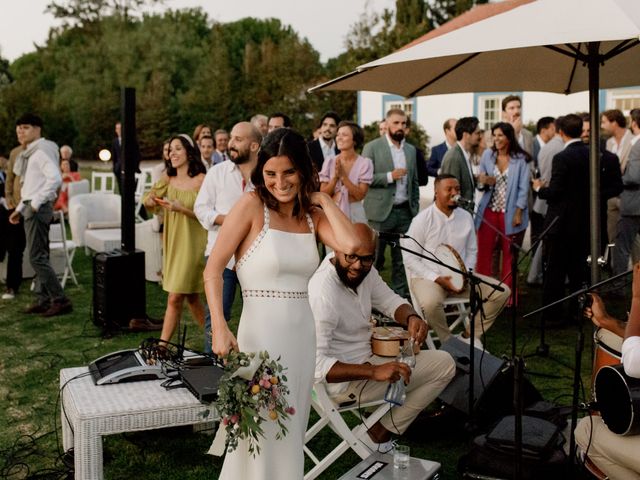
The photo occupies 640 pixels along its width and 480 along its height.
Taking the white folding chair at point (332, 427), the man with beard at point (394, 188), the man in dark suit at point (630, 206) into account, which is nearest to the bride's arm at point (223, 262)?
the white folding chair at point (332, 427)

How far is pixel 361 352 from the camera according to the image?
4211 mm

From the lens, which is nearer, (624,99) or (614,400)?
(614,400)

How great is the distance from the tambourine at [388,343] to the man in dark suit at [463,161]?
3.91 m

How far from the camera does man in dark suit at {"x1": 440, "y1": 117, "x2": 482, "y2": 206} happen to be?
26.2 feet

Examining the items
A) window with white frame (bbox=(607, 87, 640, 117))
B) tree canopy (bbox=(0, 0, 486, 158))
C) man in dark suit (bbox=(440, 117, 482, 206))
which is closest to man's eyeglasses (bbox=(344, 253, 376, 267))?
man in dark suit (bbox=(440, 117, 482, 206))

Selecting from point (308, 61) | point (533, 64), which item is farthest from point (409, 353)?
point (308, 61)

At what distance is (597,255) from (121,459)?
2.94 m

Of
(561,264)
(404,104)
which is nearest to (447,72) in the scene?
(561,264)

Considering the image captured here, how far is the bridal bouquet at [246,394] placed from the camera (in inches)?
113

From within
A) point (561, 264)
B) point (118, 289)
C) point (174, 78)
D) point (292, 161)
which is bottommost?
point (118, 289)

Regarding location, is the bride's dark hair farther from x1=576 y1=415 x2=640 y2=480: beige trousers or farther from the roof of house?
x1=576 y1=415 x2=640 y2=480: beige trousers

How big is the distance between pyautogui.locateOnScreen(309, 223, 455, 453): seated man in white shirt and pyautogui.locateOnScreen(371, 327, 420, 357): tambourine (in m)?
0.04

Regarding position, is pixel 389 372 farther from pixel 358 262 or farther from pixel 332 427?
pixel 358 262

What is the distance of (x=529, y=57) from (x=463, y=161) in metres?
2.66
